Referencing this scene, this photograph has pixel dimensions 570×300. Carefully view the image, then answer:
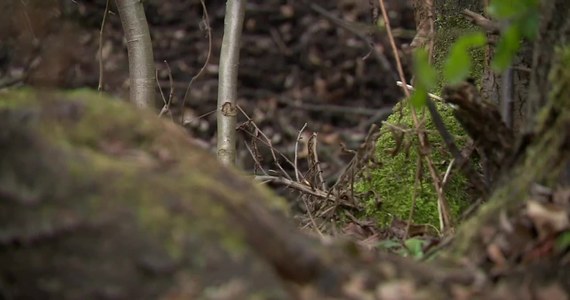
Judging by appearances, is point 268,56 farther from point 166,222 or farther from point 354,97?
point 166,222

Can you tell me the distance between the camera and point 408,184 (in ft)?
10.4

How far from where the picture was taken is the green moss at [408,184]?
3014 mm

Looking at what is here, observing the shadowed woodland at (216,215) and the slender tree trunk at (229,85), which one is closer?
the shadowed woodland at (216,215)

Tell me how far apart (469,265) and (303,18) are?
5430 millimetres

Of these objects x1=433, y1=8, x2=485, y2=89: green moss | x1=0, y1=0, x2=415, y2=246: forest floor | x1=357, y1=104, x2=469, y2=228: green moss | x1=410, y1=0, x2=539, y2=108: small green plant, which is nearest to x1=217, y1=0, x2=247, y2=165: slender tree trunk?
x1=357, y1=104, x2=469, y2=228: green moss

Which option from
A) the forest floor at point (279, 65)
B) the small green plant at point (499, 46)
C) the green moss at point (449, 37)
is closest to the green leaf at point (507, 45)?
the small green plant at point (499, 46)

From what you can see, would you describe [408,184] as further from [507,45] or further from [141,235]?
[141,235]

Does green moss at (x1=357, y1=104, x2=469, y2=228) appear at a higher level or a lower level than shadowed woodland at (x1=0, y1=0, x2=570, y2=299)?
lower

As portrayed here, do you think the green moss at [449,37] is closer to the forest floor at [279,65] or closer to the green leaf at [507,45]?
the green leaf at [507,45]

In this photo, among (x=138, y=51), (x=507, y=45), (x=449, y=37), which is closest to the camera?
(x=507, y=45)

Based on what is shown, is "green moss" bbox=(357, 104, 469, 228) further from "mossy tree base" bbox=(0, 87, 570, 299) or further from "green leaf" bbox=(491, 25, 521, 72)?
"mossy tree base" bbox=(0, 87, 570, 299)

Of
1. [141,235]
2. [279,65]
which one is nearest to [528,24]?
[141,235]

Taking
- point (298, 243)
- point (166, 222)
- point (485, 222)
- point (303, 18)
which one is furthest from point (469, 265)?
point (303, 18)

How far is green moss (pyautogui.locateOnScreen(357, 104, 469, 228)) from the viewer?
301 cm
